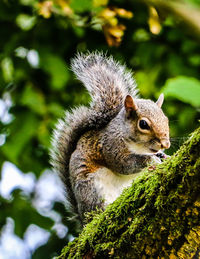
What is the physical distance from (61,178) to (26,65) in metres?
1.19

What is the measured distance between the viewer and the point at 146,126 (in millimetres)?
2910

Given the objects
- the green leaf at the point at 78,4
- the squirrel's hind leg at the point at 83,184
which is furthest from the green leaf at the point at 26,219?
the green leaf at the point at 78,4

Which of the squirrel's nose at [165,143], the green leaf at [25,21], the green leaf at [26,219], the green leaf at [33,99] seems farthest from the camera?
the green leaf at [25,21]

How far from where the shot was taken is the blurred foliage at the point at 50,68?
12.0 feet

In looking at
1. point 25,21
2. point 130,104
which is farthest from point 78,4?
point 25,21

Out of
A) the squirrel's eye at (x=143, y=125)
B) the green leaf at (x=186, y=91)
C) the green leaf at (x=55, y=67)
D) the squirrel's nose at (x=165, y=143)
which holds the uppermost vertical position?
the green leaf at (x=186, y=91)

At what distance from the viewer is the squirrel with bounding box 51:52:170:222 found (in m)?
2.88

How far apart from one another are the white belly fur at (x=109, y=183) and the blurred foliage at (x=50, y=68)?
53 cm

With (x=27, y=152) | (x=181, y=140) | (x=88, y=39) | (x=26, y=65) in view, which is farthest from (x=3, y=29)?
(x=181, y=140)

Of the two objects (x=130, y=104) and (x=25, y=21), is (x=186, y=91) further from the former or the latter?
(x=25, y=21)

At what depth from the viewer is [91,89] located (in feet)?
Answer: 10.8

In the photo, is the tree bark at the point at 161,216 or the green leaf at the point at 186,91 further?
the tree bark at the point at 161,216

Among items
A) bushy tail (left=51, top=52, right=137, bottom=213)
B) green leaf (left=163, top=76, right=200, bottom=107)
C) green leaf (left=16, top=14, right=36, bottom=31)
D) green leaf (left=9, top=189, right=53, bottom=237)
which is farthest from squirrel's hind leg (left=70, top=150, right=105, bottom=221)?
green leaf (left=163, top=76, right=200, bottom=107)

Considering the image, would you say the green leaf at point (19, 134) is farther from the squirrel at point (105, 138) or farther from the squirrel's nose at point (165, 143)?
the squirrel's nose at point (165, 143)
